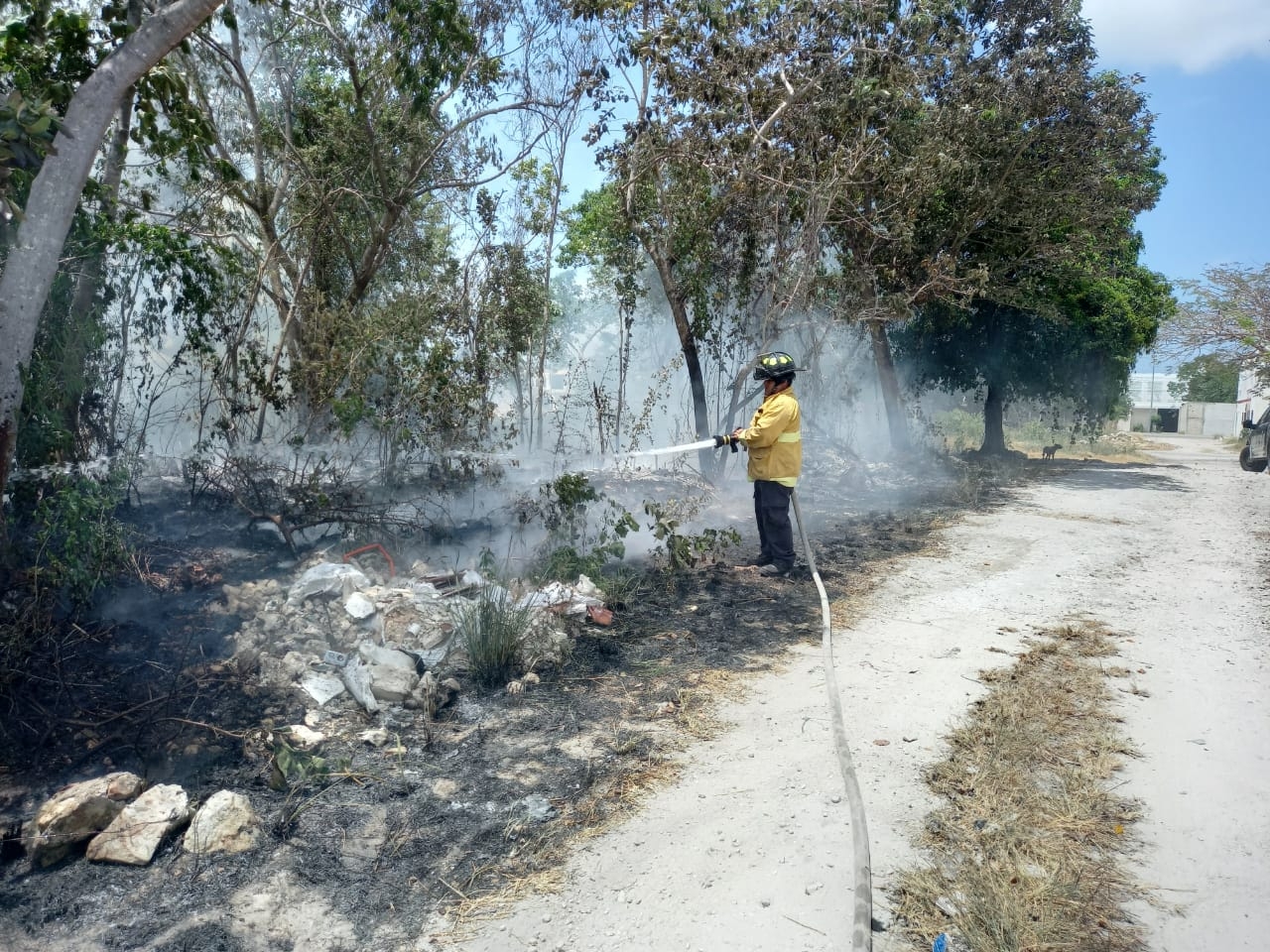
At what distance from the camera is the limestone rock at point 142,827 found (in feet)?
10.3

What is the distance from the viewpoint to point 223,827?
326 cm

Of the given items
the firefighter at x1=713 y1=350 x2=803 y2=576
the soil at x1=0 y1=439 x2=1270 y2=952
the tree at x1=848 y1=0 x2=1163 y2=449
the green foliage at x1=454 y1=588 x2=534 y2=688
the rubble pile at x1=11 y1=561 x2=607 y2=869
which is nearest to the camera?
the soil at x1=0 y1=439 x2=1270 y2=952

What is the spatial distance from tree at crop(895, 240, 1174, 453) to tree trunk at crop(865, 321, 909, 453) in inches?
42.1

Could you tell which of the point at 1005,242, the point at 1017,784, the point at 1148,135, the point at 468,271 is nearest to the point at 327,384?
the point at 468,271

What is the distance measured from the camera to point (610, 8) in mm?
9828

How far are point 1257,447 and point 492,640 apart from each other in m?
18.6

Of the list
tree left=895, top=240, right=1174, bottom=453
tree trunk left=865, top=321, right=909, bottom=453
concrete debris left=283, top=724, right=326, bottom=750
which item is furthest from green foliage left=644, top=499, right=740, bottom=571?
tree left=895, top=240, right=1174, bottom=453

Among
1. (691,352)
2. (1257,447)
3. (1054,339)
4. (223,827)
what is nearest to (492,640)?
(223,827)

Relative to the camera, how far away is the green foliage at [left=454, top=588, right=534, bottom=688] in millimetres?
4816

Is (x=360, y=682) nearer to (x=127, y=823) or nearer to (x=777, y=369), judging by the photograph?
(x=127, y=823)

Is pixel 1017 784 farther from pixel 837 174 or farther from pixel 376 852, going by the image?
pixel 837 174

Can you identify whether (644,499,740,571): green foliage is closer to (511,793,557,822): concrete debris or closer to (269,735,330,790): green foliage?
(511,793,557,822): concrete debris

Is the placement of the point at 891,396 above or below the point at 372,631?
above

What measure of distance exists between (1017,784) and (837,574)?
3.97m
